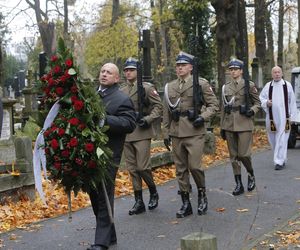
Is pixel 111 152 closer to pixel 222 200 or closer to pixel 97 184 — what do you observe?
pixel 97 184

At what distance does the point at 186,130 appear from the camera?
7840 mm

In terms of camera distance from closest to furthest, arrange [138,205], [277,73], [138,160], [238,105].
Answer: [138,160]
[138,205]
[238,105]
[277,73]

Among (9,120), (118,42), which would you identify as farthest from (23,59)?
(9,120)

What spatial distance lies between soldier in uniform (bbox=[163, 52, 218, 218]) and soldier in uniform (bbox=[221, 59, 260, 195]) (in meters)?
1.47

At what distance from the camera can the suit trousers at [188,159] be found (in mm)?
7789

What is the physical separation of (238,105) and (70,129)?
4.49 m

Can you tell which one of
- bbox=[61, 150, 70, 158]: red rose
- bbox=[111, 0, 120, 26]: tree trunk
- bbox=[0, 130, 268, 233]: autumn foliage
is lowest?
bbox=[0, 130, 268, 233]: autumn foliage

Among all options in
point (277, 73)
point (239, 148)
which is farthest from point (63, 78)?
point (277, 73)

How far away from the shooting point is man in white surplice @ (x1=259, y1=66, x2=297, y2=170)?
11992 millimetres

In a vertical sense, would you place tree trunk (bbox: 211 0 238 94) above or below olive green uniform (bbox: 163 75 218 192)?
above

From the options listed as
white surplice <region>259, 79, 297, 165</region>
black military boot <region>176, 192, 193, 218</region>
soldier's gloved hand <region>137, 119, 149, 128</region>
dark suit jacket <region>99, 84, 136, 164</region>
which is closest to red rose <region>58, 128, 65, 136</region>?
dark suit jacket <region>99, 84, 136, 164</region>

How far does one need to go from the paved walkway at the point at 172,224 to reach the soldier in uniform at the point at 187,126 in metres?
0.39

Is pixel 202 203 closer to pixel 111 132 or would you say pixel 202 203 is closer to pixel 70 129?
pixel 111 132

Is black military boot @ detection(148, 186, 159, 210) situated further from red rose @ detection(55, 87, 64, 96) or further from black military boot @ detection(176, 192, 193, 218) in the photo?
red rose @ detection(55, 87, 64, 96)
